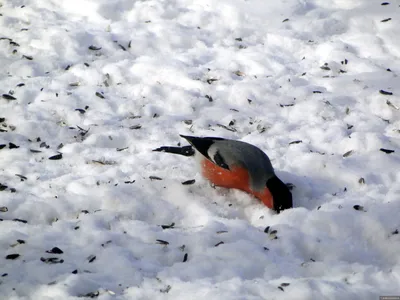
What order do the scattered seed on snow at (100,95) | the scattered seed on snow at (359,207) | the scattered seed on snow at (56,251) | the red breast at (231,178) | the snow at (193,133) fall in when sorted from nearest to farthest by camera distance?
1. the snow at (193,133)
2. the scattered seed on snow at (56,251)
3. the scattered seed on snow at (359,207)
4. the red breast at (231,178)
5. the scattered seed on snow at (100,95)

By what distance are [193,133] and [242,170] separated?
0.91 meters

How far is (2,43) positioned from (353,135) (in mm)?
3773

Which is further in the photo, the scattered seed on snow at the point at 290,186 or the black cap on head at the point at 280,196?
the scattered seed on snow at the point at 290,186

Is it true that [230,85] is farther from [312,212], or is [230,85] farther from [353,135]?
[312,212]

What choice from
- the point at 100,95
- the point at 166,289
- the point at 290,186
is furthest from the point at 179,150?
the point at 166,289

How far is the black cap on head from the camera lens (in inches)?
131

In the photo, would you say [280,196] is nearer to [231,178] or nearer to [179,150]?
[231,178]

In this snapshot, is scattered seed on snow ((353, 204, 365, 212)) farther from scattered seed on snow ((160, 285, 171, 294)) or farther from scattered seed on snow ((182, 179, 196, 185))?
scattered seed on snow ((160, 285, 171, 294))

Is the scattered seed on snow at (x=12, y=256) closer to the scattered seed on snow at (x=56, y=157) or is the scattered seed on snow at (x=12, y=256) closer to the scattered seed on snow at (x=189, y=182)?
the scattered seed on snow at (x=56, y=157)

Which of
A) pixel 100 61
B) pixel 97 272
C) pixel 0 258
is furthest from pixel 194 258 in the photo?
pixel 100 61

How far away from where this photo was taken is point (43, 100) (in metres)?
4.50

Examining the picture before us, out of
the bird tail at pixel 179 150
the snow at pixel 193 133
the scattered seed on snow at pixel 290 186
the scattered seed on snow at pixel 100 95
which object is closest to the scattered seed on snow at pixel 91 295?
the snow at pixel 193 133

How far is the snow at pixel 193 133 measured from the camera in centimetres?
266

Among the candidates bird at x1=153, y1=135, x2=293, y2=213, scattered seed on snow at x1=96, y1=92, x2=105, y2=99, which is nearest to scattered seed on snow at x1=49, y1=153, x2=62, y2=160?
scattered seed on snow at x1=96, y1=92, x2=105, y2=99
